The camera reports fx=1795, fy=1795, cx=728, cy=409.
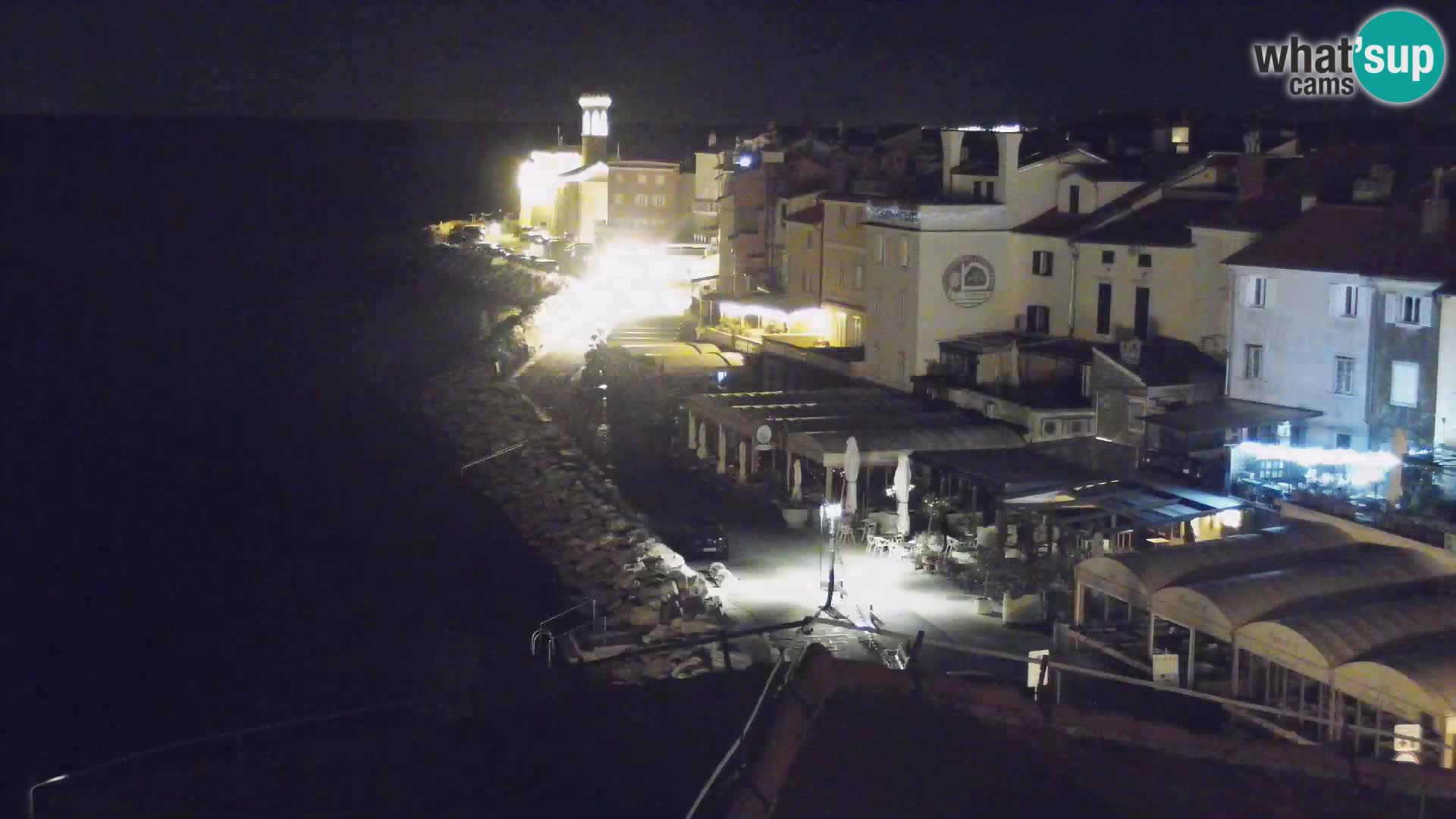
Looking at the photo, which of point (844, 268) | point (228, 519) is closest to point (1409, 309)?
point (844, 268)

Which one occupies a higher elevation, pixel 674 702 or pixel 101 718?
pixel 674 702

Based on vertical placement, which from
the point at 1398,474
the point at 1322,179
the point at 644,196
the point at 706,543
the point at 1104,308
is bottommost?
the point at 706,543

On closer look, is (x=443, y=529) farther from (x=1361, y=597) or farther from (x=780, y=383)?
(x=1361, y=597)

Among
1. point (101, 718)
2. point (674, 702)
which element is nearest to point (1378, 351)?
point (674, 702)

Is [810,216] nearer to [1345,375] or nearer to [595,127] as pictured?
[1345,375]

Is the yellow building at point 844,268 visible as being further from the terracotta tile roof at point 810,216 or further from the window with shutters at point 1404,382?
the window with shutters at point 1404,382

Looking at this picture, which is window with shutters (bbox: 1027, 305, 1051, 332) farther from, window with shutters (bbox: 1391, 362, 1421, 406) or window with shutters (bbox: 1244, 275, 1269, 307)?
window with shutters (bbox: 1391, 362, 1421, 406)
